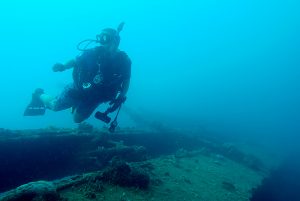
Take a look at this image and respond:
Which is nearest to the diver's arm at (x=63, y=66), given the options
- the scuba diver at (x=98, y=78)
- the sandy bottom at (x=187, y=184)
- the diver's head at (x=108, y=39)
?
the scuba diver at (x=98, y=78)

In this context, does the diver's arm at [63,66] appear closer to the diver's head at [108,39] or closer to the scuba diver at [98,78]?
the scuba diver at [98,78]

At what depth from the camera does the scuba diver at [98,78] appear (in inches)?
271

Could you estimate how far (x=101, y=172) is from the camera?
5586 millimetres

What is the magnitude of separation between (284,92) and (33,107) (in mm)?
163937

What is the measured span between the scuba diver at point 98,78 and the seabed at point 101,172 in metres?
0.97

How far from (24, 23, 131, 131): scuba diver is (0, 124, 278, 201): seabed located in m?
0.97

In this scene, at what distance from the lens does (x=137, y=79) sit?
155625 millimetres

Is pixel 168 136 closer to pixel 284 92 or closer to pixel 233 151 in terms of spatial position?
pixel 233 151

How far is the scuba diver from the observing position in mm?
6875

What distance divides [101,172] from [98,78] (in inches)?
82.0

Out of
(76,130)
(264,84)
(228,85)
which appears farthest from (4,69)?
(76,130)

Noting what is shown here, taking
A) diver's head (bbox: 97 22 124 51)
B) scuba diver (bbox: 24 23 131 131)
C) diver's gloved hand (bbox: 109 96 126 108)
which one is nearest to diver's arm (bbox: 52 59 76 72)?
scuba diver (bbox: 24 23 131 131)

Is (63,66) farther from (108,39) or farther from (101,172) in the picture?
(101,172)

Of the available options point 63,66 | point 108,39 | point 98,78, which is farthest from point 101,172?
point 108,39
